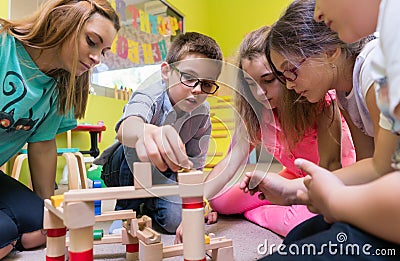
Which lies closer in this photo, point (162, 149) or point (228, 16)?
point (162, 149)

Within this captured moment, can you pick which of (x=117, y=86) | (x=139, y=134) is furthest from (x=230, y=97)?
(x=117, y=86)

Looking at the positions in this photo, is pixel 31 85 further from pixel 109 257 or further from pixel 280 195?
pixel 280 195

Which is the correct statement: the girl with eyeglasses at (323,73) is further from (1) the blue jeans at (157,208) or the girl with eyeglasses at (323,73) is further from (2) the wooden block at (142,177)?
(1) the blue jeans at (157,208)

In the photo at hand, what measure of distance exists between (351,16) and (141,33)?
1.90m

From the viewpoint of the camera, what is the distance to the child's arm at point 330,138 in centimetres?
84

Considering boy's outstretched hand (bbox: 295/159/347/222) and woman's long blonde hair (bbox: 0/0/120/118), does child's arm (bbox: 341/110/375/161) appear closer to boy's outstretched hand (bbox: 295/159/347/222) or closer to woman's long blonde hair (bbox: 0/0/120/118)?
boy's outstretched hand (bbox: 295/159/347/222)

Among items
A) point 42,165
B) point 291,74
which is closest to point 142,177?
point 291,74

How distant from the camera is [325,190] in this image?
34 cm

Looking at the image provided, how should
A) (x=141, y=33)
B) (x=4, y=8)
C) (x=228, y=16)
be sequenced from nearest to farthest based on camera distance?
(x=4, y=8)
(x=141, y=33)
(x=228, y=16)

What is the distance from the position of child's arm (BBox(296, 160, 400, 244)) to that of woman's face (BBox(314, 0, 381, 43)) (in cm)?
20

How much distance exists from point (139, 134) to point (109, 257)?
0.33 meters

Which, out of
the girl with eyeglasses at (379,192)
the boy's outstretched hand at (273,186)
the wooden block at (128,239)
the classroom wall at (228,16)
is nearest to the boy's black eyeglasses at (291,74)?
the boy's outstretched hand at (273,186)

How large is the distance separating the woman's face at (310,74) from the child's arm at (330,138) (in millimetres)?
186

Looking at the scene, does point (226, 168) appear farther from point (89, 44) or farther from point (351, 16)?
point (89, 44)
